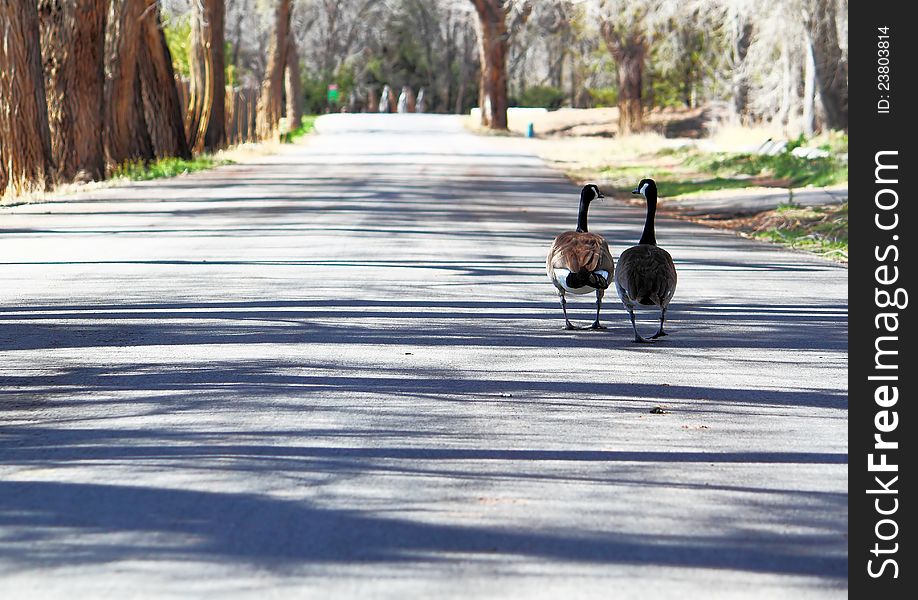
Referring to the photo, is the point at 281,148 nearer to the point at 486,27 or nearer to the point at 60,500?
the point at 486,27

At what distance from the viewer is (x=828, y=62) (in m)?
37.0

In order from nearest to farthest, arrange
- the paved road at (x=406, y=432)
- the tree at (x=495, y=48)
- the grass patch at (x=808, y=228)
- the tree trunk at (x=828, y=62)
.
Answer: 1. the paved road at (x=406, y=432)
2. the grass patch at (x=808, y=228)
3. the tree trunk at (x=828, y=62)
4. the tree at (x=495, y=48)

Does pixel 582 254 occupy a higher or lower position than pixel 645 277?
higher

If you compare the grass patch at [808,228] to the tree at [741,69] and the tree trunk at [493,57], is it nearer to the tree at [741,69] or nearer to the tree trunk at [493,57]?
the tree at [741,69]

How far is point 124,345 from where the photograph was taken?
32.0ft

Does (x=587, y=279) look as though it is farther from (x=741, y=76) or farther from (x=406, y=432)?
(x=741, y=76)

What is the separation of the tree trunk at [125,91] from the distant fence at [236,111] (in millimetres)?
9658

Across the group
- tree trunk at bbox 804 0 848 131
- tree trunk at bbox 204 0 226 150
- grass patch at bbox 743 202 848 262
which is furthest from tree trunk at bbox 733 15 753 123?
grass patch at bbox 743 202 848 262

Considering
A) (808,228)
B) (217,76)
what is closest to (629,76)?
(217,76)

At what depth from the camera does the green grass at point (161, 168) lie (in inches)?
1231

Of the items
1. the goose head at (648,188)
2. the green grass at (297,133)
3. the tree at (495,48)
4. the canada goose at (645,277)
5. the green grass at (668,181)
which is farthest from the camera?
the tree at (495,48)

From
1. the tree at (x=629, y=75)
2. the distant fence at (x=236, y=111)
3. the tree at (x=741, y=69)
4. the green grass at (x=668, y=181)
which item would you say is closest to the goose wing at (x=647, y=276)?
the green grass at (x=668, y=181)

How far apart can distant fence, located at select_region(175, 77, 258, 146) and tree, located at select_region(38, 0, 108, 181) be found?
567 inches

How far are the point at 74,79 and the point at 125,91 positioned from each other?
12.1ft
